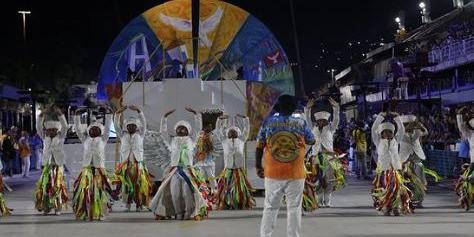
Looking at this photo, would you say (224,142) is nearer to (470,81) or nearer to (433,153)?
(433,153)

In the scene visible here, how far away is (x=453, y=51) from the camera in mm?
35500

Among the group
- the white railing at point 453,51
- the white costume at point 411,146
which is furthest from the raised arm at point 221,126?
the white railing at point 453,51

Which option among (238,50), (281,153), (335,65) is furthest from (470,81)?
(335,65)

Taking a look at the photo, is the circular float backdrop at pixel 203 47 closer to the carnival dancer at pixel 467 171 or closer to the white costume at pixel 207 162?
the white costume at pixel 207 162

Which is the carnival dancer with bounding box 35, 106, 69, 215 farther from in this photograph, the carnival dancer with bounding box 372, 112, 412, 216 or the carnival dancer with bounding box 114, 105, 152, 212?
the carnival dancer with bounding box 372, 112, 412, 216

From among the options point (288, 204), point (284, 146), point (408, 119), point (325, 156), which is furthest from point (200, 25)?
point (288, 204)

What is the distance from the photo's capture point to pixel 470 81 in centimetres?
3397

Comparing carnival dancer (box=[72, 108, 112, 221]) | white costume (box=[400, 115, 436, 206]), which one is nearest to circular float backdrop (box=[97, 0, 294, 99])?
white costume (box=[400, 115, 436, 206])

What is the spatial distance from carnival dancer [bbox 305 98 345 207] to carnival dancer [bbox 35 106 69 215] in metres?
4.76

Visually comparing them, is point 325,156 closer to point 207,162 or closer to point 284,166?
point 207,162

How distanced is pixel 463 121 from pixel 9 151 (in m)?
17.2

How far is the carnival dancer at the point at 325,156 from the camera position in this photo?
1477cm

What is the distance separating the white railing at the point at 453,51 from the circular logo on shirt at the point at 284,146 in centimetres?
2438

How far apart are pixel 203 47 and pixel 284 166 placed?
1063cm
